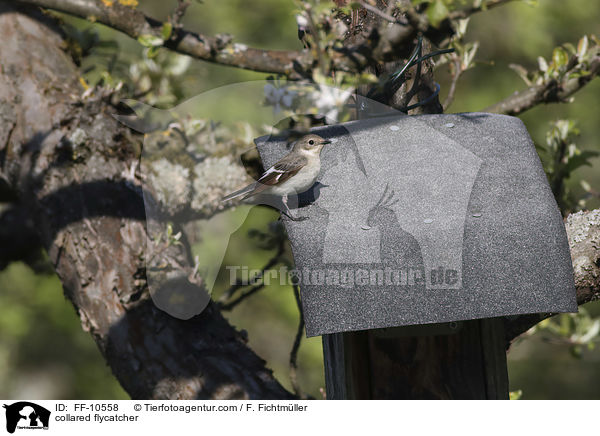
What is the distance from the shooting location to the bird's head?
7.06 feet

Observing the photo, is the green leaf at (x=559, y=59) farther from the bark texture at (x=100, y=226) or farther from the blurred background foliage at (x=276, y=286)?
the blurred background foliage at (x=276, y=286)

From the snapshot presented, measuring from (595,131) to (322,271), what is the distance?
225 inches

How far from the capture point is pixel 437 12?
149 cm

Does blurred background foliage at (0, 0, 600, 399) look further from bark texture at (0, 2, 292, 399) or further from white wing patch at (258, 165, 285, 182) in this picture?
white wing patch at (258, 165, 285, 182)

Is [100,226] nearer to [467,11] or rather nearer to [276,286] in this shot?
[467,11]

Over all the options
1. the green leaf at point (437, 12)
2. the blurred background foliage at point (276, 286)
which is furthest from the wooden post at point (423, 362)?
the blurred background foliage at point (276, 286)

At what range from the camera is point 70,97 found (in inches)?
130

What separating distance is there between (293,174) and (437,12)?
785 millimetres

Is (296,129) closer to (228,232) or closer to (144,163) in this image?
(228,232)

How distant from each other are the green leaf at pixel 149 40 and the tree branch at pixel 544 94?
5.78 feet

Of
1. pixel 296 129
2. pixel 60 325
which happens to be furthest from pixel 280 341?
pixel 296 129

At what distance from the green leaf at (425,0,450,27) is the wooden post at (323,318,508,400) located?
1.00 m

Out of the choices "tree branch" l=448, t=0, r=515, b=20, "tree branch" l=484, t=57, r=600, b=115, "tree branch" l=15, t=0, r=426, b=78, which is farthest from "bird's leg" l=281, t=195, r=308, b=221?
"tree branch" l=484, t=57, r=600, b=115
